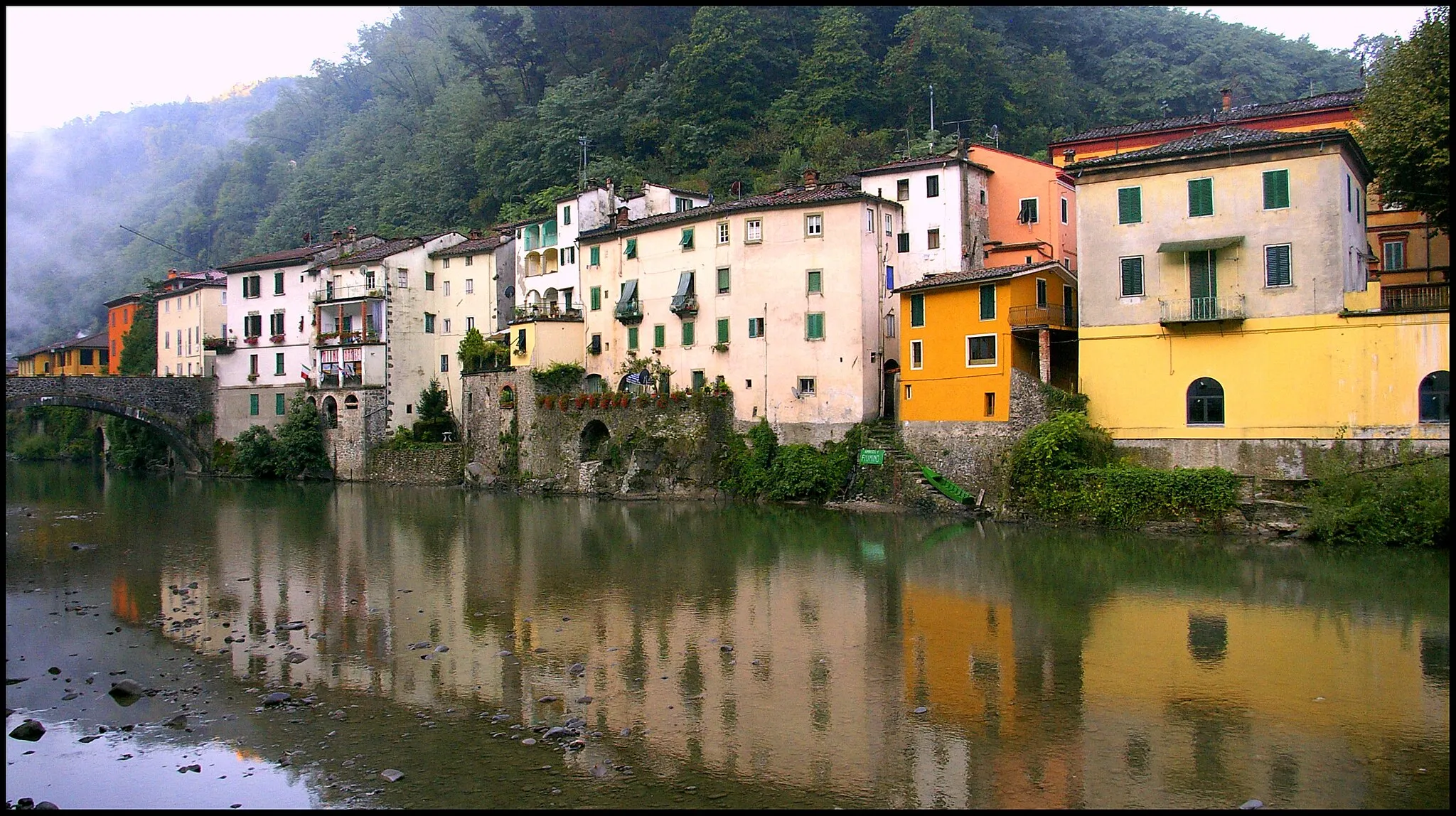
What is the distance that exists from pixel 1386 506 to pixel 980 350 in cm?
1304

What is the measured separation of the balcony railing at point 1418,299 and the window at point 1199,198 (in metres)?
5.26

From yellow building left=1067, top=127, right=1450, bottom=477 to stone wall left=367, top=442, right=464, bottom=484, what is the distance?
102ft

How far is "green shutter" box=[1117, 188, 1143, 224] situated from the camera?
33875 millimetres

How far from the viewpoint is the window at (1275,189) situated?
31.6m

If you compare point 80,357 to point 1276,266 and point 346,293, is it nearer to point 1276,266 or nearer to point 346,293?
point 346,293

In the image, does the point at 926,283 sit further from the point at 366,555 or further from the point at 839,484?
the point at 366,555

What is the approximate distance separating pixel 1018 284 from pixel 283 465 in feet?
133

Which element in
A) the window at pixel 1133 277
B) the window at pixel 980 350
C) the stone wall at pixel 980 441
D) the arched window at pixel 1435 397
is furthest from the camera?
the window at pixel 980 350

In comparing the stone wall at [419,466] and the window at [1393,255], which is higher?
the window at [1393,255]

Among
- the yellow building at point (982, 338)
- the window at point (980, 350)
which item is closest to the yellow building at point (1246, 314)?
the yellow building at point (982, 338)

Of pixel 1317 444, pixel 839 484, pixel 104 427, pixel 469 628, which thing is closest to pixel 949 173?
pixel 839 484

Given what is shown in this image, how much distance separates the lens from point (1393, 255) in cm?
3969

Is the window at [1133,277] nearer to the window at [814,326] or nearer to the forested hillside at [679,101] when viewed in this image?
the window at [814,326]

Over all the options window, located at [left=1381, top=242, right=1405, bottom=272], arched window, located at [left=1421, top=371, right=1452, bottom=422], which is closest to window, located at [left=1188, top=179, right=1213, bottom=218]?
arched window, located at [left=1421, top=371, right=1452, bottom=422]
